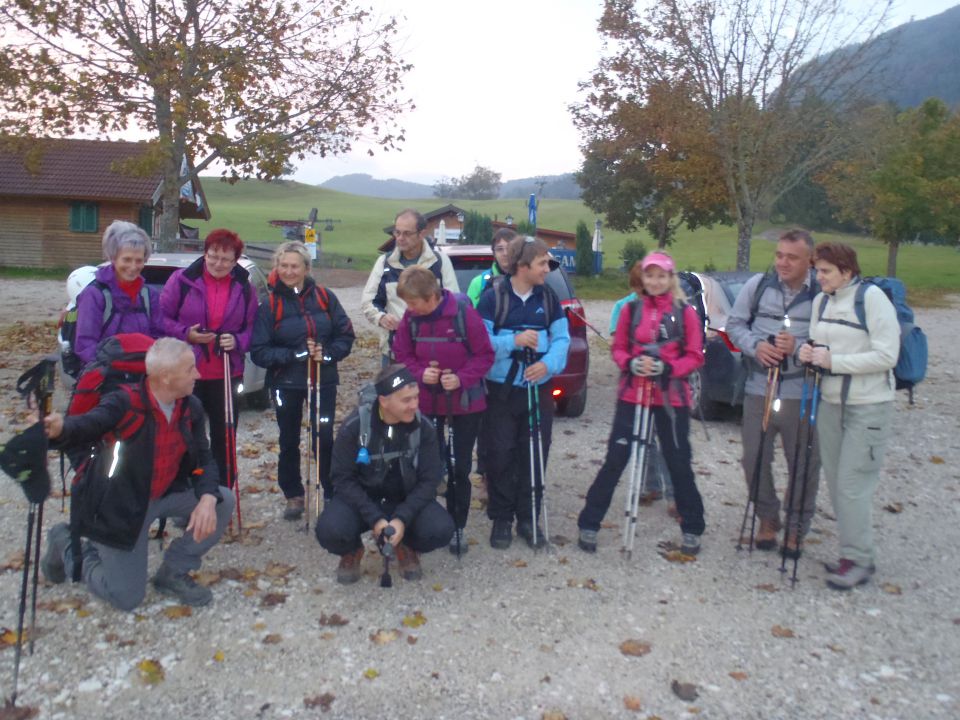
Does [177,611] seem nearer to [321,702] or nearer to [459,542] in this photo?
[321,702]

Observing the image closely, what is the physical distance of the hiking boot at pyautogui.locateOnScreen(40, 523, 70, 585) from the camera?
4.78m

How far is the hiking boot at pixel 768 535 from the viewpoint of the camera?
559 cm

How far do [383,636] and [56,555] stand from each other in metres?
1.84

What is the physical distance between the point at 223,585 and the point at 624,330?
9.05 feet

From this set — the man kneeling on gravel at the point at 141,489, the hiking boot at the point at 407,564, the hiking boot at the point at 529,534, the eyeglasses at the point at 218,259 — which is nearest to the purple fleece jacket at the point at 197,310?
the eyeglasses at the point at 218,259

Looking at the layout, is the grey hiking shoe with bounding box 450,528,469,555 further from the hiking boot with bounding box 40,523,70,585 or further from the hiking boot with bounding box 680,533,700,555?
the hiking boot with bounding box 40,523,70,585

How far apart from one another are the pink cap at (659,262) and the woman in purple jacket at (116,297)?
304cm

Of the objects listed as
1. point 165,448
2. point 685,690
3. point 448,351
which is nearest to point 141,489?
point 165,448

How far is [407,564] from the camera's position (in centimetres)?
507

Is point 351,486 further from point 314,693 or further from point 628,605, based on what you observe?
point 628,605

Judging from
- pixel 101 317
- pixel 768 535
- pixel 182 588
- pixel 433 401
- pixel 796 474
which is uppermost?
pixel 101 317

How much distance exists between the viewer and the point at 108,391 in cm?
441

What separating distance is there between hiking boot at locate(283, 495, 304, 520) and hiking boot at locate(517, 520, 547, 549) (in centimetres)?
147

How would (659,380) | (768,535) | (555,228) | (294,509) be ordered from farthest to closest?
(555,228), (294,509), (768,535), (659,380)
